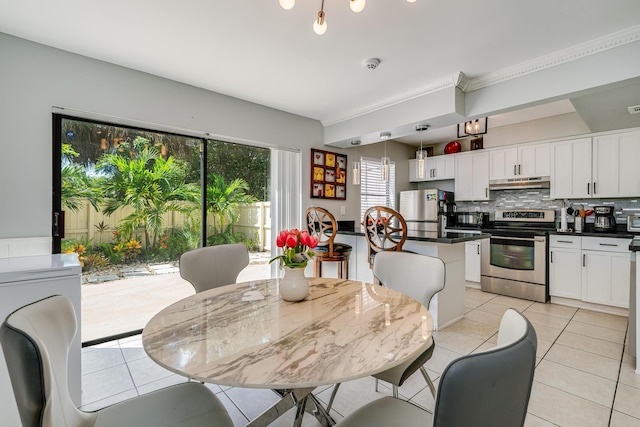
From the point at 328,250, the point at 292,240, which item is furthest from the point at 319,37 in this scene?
the point at 328,250

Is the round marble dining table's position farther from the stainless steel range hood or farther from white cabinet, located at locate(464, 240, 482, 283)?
the stainless steel range hood

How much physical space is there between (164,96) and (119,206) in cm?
120

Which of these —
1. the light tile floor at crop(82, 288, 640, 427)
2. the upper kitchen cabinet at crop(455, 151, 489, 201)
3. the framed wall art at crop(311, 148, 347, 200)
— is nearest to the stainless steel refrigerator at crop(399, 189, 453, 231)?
the upper kitchen cabinet at crop(455, 151, 489, 201)

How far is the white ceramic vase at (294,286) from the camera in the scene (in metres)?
1.46

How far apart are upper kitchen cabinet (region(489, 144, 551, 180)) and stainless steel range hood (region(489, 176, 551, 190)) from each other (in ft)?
0.19

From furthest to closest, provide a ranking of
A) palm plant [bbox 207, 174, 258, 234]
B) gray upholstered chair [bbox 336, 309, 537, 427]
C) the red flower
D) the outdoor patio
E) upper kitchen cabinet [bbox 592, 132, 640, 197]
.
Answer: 1. upper kitchen cabinet [bbox 592, 132, 640, 197]
2. palm plant [bbox 207, 174, 258, 234]
3. the outdoor patio
4. the red flower
5. gray upholstered chair [bbox 336, 309, 537, 427]

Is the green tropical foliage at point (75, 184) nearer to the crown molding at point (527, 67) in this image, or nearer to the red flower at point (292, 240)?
the red flower at point (292, 240)

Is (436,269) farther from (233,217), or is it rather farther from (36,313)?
(233,217)

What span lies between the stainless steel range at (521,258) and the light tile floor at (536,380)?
835 millimetres

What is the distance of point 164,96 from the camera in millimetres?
3014

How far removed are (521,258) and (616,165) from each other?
5.31ft

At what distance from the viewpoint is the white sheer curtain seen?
13.0ft

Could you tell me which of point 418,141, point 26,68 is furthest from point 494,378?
point 418,141

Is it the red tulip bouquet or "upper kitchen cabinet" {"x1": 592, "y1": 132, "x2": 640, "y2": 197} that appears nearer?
the red tulip bouquet
